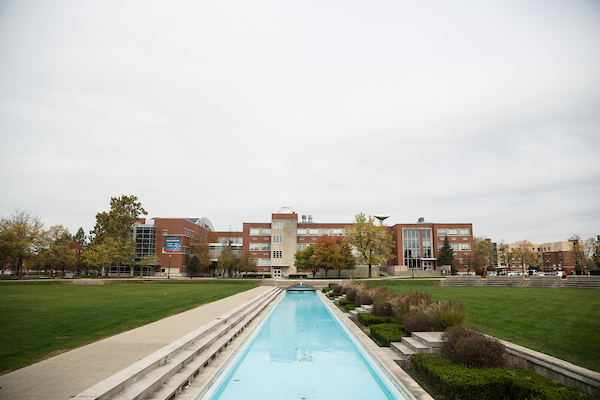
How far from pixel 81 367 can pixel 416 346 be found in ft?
23.9

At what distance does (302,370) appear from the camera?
9148 millimetres

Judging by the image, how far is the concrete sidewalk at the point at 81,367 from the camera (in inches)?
212

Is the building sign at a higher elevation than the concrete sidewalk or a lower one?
higher

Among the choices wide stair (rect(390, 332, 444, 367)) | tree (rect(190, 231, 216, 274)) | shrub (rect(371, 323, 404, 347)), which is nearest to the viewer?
wide stair (rect(390, 332, 444, 367))

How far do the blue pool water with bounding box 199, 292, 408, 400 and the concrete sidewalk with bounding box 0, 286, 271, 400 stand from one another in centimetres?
197

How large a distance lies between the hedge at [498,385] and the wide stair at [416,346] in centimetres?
150

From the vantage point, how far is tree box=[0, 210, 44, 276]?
45.3 m

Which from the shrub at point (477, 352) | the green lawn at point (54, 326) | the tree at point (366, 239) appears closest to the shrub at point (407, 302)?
the shrub at point (477, 352)

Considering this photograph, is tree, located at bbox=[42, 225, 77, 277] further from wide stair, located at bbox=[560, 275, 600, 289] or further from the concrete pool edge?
wide stair, located at bbox=[560, 275, 600, 289]

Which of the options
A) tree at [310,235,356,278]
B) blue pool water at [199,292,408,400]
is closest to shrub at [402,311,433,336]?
blue pool water at [199,292,408,400]

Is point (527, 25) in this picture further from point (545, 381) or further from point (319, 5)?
point (545, 381)

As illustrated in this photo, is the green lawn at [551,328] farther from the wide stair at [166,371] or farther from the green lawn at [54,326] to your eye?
the green lawn at [54,326]

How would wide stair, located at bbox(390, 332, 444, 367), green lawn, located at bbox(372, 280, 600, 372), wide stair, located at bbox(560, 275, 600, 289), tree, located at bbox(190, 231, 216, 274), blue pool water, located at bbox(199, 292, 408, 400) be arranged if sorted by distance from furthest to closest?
tree, located at bbox(190, 231, 216, 274) < wide stair, located at bbox(560, 275, 600, 289) < wide stair, located at bbox(390, 332, 444, 367) < green lawn, located at bbox(372, 280, 600, 372) < blue pool water, located at bbox(199, 292, 408, 400)

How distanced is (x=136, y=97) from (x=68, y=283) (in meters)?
30.9
